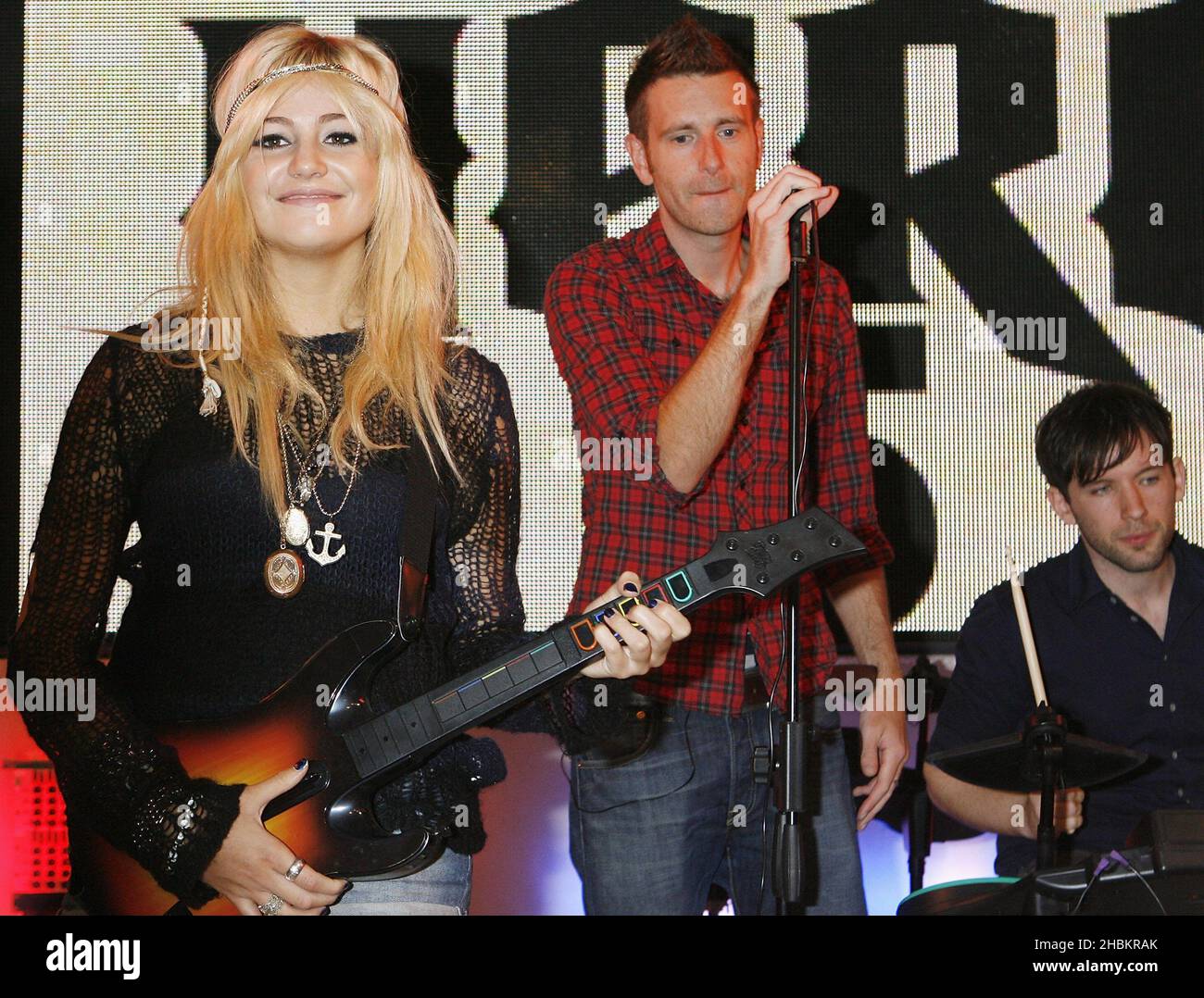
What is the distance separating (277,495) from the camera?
A: 224 centimetres

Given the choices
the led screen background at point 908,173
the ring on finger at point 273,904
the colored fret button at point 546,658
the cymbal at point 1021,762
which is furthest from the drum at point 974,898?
the led screen background at point 908,173

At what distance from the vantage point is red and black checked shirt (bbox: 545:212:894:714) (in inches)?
102

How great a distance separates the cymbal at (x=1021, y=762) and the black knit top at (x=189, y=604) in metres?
0.75

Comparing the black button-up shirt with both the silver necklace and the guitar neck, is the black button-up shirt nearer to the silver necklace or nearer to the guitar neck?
the guitar neck

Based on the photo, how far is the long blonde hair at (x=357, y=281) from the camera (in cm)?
231

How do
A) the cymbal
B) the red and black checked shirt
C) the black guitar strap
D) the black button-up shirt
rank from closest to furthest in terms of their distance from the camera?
the black guitar strap
the cymbal
the red and black checked shirt
the black button-up shirt

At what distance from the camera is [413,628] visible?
221cm

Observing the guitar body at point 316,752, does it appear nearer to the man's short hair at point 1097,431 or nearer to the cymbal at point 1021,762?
the cymbal at point 1021,762

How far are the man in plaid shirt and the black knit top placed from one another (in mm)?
314

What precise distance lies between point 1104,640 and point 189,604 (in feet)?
6.53

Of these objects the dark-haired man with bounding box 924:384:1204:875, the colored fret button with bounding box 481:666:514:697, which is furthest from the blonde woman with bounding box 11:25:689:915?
the dark-haired man with bounding box 924:384:1204:875
